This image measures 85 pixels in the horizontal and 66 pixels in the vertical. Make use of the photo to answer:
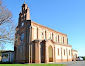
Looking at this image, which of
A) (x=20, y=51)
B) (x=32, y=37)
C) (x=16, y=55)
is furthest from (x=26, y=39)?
(x=16, y=55)

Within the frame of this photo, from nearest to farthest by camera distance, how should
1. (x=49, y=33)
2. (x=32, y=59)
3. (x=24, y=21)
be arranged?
1. (x=32, y=59)
2. (x=24, y=21)
3. (x=49, y=33)

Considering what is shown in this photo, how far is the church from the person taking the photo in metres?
35.5

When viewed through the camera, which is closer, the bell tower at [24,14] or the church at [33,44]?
the church at [33,44]

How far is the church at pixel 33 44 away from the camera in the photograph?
35.5 meters

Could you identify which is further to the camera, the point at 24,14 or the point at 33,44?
the point at 24,14

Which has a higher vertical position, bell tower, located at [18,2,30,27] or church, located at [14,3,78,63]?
bell tower, located at [18,2,30,27]

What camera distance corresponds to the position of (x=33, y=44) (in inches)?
1426

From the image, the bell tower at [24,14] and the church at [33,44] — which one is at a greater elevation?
the bell tower at [24,14]

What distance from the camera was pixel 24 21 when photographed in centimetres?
3922

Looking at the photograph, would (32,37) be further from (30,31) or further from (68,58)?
(68,58)

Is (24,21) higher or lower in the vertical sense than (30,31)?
higher

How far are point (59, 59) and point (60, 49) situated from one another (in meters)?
3.65

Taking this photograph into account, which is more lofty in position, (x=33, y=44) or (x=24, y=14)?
(x=24, y=14)

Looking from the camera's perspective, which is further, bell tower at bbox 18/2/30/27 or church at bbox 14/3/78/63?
bell tower at bbox 18/2/30/27
